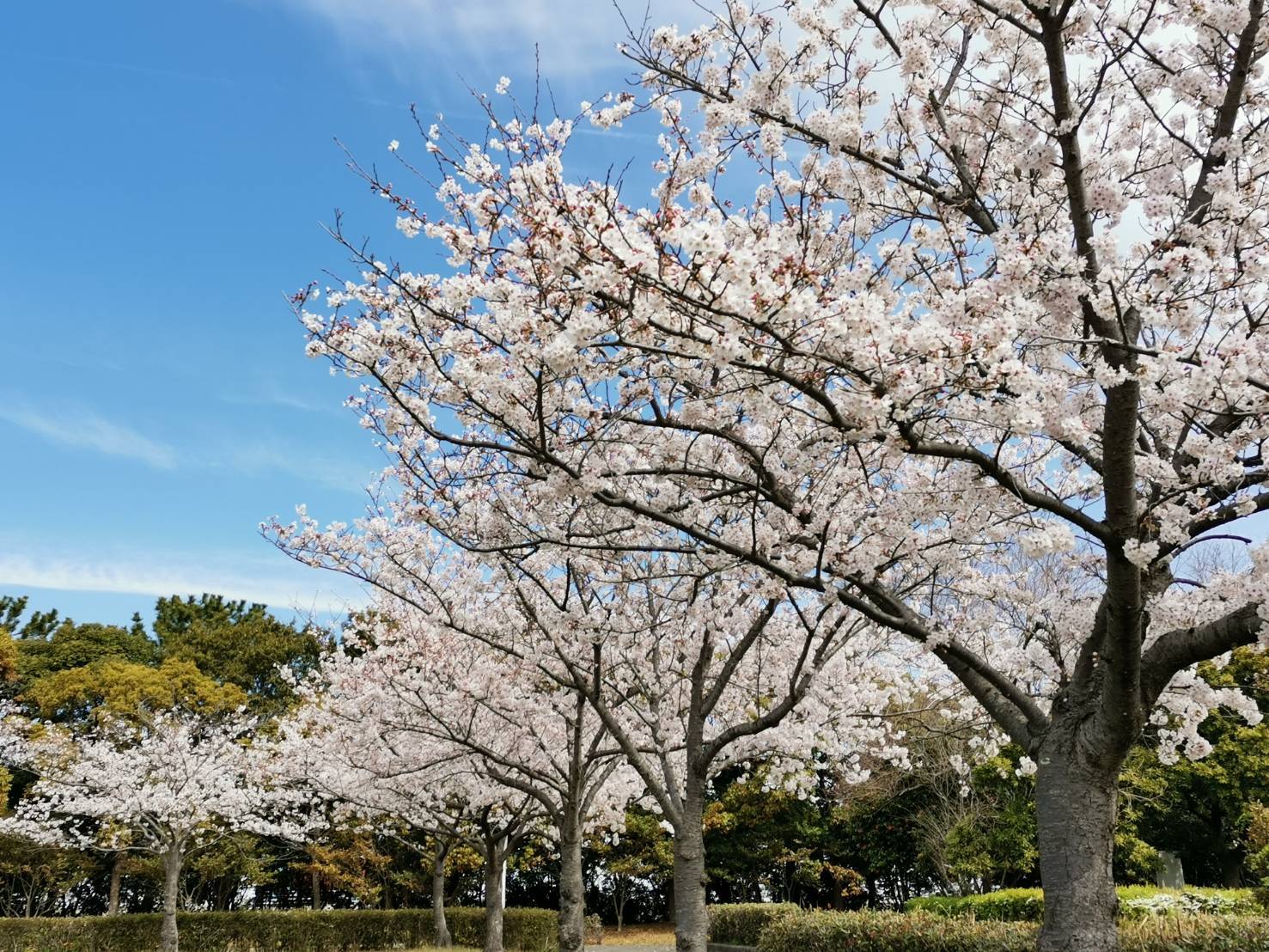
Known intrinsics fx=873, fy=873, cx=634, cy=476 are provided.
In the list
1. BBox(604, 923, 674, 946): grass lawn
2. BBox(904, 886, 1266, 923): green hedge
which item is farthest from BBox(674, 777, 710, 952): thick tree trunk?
BBox(604, 923, 674, 946): grass lawn

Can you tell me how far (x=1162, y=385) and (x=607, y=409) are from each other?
3102 millimetres

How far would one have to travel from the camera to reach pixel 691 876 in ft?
26.2

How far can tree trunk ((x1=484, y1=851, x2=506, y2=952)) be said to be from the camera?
1425 cm

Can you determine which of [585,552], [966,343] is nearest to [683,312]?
[966,343]

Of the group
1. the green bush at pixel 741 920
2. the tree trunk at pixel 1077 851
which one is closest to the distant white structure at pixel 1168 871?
the green bush at pixel 741 920

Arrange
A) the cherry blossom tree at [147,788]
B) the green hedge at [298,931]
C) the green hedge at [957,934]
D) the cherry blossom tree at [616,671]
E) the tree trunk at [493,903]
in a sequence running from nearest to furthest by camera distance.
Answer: the green hedge at [957,934]
the cherry blossom tree at [616,671]
the tree trunk at [493,903]
the cherry blossom tree at [147,788]
the green hedge at [298,931]

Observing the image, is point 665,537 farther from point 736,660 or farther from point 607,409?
point 607,409

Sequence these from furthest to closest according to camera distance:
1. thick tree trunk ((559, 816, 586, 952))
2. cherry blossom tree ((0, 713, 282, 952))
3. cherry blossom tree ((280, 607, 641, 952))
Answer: cherry blossom tree ((0, 713, 282, 952))
thick tree trunk ((559, 816, 586, 952))
cherry blossom tree ((280, 607, 641, 952))

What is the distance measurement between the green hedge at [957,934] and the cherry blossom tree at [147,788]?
1150cm

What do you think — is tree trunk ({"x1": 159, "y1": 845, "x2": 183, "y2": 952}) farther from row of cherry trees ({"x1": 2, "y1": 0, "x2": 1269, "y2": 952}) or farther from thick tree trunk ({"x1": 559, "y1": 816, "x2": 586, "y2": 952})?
row of cherry trees ({"x1": 2, "y1": 0, "x2": 1269, "y2": 952})

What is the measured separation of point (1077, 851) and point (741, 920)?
14.5m

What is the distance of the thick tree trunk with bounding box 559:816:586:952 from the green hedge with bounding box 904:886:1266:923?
4.40 metres

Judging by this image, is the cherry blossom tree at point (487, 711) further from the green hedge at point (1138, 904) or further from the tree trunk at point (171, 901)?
the tree trunk at point (171, 901)

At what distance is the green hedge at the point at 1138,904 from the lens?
34.9 feet
